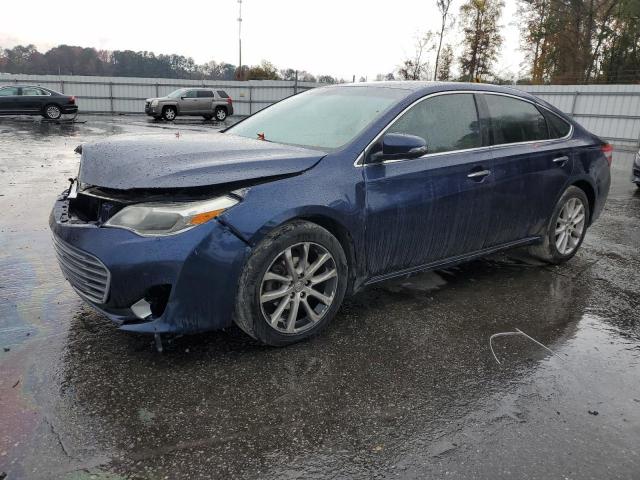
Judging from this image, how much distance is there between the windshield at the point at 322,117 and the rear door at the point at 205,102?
23378 millimetres

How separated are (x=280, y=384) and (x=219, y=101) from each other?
25.9 meters

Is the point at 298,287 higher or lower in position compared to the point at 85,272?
lower

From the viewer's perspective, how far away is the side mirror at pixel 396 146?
332cm

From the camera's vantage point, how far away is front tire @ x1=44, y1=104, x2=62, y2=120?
73.8ft

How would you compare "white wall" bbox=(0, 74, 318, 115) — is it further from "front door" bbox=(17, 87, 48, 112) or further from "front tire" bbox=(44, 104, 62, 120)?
"front door" bbox=(17, 87, 48, 112)

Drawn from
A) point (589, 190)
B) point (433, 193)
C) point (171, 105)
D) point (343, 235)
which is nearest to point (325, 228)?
point (343, 235)

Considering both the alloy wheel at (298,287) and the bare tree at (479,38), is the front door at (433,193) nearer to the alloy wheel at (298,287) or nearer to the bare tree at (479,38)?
the alloy wheel at (298,287)

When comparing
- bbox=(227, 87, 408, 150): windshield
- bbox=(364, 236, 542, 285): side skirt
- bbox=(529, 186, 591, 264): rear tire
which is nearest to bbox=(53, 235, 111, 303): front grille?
bbox=(227, 87, 408, 150): windshield

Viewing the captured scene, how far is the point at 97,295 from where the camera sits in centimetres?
283

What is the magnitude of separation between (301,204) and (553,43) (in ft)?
126

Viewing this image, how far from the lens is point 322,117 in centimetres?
388

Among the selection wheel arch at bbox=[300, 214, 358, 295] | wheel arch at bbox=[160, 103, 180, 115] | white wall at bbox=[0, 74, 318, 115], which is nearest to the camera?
wheel arch at bbox=[300, 214, 358, 295]

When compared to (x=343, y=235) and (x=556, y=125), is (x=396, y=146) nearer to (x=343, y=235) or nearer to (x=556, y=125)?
(x=343, y=235)

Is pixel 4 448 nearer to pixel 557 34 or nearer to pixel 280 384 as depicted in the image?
pixel 280 384
